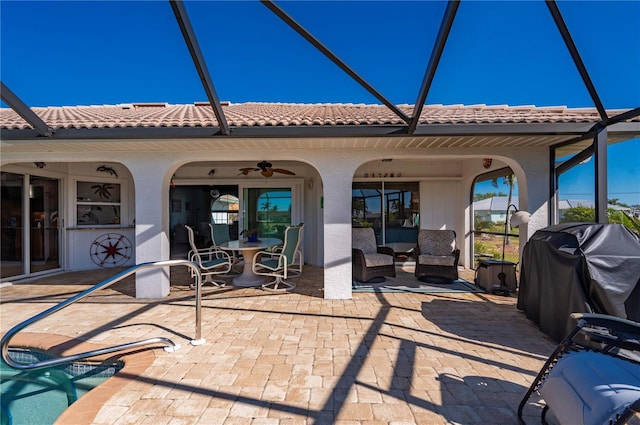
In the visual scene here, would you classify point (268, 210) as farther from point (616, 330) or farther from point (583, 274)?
point (616, 330)

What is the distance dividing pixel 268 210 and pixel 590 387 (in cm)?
798

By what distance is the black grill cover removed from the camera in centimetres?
302

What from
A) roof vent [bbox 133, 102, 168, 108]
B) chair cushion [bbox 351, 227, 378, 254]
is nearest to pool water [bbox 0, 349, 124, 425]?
chair cushion [bbox 351, 227, 378, 254]

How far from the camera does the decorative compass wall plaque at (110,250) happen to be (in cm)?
802

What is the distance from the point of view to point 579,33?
3.31 m

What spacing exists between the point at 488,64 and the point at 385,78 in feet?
8.49

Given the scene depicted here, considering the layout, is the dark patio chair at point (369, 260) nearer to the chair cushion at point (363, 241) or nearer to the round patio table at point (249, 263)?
the chair cushion at point (363, 241)

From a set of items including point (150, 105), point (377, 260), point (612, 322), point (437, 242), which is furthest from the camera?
point (150, 105)

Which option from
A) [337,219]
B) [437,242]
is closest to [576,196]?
[437,242]

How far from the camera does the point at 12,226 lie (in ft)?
22.1

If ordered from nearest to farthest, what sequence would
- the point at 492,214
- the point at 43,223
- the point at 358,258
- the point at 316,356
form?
the point at 316,356
the point at 358,258
the point at 43,223
the point at 492,214

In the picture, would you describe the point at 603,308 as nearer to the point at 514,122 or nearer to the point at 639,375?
the point at 639,375

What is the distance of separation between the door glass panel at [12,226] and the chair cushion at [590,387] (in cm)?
990

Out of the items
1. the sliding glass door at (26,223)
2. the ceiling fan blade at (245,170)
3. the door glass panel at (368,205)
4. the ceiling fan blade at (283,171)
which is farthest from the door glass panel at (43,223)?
the door glass panel at (368,205)
